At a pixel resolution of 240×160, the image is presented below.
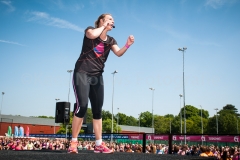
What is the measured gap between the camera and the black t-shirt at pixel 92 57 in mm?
4605

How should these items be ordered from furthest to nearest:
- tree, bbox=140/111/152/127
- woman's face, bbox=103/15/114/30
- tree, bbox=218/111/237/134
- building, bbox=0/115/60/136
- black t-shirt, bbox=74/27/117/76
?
tree, bbox=140/111/152/127, tree, bbox=218/111/237/134, building, bbox=0/115/60/136, woman's face, bbox=103/15/114/30, black t-shirt, bbox=74/27/117/76

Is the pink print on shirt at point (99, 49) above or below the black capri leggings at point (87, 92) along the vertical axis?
above

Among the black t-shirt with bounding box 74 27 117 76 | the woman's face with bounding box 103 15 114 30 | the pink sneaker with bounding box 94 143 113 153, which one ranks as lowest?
the pink sneaker with bounding box 94 143 113 153

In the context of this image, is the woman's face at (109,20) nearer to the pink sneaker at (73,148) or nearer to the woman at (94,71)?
the woman at (94,71)

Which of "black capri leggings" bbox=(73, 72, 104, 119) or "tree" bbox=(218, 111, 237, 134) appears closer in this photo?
"black capri leggings" bbox=(73, 72, 104, 119)

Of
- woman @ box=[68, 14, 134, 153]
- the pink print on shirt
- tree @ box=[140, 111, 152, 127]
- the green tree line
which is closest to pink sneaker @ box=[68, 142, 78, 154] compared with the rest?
woman @ box=[68, 14, 134, 153]

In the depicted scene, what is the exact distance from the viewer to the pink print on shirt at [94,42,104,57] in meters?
4.70

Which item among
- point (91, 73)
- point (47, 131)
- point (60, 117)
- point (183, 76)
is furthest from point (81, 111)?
point (47, 131)

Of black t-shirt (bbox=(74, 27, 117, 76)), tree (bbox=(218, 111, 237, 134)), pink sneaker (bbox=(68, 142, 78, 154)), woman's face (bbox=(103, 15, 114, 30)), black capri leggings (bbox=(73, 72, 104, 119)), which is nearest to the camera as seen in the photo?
pink sneaker (bbox=(68, 142, 78, 154))

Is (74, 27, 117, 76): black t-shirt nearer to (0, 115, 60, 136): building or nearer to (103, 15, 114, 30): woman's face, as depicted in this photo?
(103, 15, 114, 30): woman's face

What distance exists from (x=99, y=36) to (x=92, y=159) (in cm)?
254

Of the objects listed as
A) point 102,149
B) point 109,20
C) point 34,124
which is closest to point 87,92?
point 102,149

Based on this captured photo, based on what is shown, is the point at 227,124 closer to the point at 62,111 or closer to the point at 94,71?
the point at 62,111

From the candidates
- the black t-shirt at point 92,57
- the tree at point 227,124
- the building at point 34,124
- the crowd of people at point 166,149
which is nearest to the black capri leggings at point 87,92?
the black t-shirt at point 92,57
